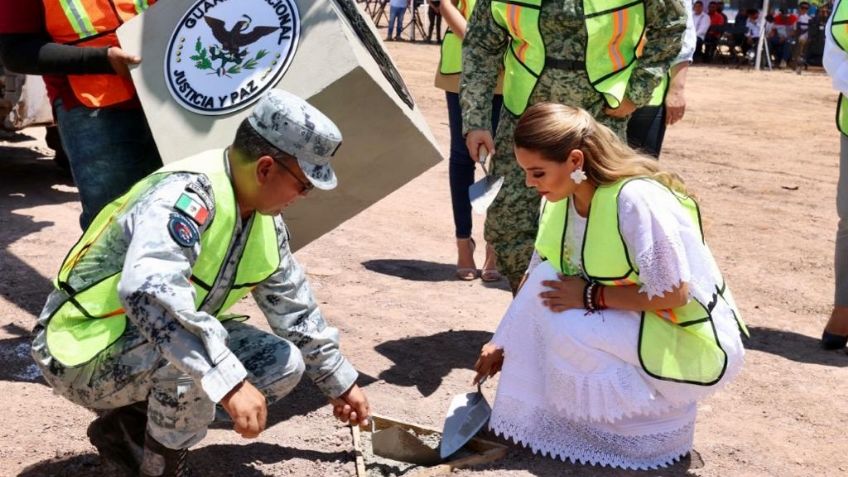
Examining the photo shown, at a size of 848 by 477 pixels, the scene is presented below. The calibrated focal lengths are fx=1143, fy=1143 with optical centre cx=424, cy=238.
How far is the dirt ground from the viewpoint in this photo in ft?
12.6

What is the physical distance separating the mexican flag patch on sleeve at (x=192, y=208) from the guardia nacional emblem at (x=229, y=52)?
1061mm

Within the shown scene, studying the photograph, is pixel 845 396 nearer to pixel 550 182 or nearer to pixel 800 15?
pixel 550 182

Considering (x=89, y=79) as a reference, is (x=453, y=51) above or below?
below

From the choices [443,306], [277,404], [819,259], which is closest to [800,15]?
[819,259]

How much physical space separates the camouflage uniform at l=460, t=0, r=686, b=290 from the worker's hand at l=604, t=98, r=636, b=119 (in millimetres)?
19

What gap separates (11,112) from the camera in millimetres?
7871

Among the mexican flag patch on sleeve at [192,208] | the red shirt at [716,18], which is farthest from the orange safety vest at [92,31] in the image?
the red shirt at [716,18]

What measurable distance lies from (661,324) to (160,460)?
5.25 feet

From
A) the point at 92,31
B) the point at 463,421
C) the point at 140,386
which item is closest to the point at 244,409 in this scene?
the point at 140,386

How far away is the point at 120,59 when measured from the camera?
13.0 ft

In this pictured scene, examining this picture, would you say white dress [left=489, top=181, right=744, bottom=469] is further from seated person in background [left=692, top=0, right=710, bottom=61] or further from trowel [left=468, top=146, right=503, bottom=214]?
seated person in background [left=692, top=0, right=710, bottom=61]

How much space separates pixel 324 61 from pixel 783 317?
120 inches

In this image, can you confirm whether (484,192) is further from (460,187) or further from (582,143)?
(460,187)

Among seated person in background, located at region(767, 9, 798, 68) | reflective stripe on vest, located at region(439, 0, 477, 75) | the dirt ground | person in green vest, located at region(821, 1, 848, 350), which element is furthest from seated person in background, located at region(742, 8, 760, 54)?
person in green vest, located at region(821, 1, 848, 350)
